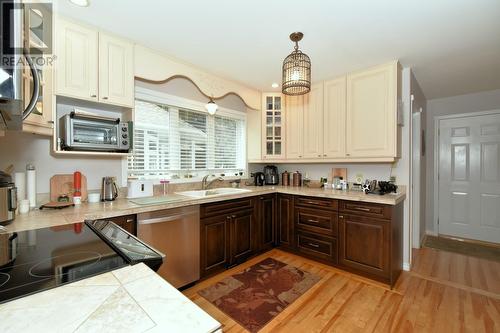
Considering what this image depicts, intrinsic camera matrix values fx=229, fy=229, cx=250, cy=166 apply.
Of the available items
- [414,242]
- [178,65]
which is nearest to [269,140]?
[178,65]

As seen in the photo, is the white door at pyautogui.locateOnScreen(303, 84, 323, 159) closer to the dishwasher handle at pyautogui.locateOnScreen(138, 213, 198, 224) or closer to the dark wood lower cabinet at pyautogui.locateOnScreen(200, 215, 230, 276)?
the dark wood lower cabinet at pyautogui.locateOnScreen(200, 215, 230, 276)

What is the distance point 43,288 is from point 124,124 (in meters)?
1.69

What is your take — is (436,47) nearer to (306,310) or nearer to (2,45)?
(306,310)

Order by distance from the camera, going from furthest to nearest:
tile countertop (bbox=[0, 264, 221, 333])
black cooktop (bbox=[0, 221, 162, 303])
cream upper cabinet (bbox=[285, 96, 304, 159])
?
1. cream upper cabinet (bbox=[285, 96, 304, 159])
2. black cooktop (bbox=[0, 221, 162, 303])
3. tile countertop (bbox=[0, 264, 221, 333])

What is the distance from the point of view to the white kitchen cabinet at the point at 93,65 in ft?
5.79

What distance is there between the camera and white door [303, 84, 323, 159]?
3.11 metres

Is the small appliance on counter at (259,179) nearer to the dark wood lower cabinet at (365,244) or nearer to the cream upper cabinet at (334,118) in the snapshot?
the cream upper cabinet at (334,118)

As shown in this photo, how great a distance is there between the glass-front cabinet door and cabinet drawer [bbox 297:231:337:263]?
1276 millimetres

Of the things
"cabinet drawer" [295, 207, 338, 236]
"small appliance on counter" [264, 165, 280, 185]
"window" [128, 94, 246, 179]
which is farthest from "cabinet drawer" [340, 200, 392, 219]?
"window" [128, 94, 246, 179]

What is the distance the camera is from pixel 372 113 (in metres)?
2.65

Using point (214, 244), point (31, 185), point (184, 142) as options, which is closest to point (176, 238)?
point (214, 244)

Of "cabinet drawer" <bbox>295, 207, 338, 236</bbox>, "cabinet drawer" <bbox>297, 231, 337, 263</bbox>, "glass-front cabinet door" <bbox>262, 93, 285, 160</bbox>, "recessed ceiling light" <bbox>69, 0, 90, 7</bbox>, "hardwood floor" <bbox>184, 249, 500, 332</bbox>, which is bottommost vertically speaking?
"hardwood floor" <bbox>184, 249, 500, 332</bbox>

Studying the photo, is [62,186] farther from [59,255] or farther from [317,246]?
[317,246]

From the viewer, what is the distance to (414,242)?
3.37 meters
